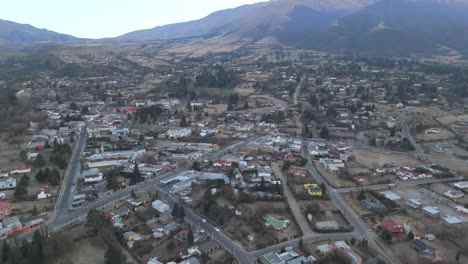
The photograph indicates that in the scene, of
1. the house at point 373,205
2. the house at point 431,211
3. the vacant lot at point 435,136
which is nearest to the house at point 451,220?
the house at point 431,211

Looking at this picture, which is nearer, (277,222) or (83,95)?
(277,222)

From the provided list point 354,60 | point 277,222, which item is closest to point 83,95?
point 277,222

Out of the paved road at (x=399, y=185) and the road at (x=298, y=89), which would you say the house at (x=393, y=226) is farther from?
the road at (x=298, y=89)

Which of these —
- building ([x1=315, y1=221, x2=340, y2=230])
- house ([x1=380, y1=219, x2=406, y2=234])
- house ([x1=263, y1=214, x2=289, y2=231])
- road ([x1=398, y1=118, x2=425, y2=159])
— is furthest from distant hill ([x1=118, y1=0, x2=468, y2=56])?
house ([x1=263, y1=214, x2=289, y2=231])

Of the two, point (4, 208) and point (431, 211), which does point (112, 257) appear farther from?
point (431, 211)

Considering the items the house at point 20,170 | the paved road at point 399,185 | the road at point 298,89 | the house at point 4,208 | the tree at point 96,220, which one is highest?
the tree at point 96,220

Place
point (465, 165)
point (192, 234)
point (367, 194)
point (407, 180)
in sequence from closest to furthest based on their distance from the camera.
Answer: point (192, 234) < point (367, 194) < point (407, 180) < point (465, 165)

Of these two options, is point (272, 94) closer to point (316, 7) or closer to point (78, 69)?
point (78, 69)
